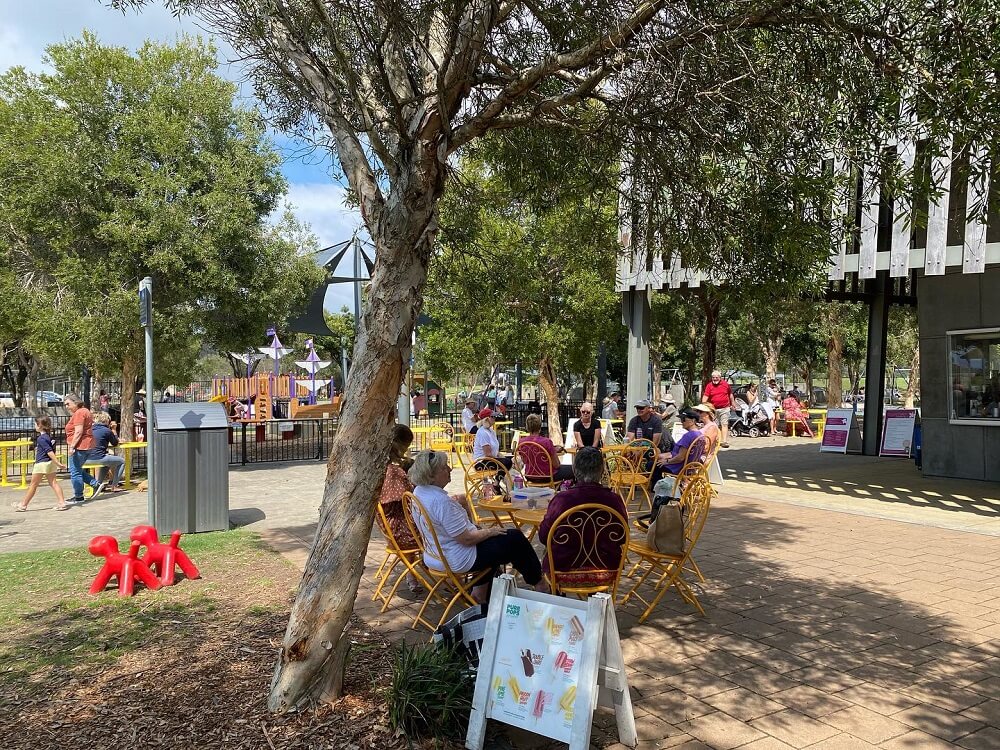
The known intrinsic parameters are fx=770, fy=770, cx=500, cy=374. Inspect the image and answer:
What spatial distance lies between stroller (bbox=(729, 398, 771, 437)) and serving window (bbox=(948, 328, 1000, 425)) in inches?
382

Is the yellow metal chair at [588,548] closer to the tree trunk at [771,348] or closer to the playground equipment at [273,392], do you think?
the playground equipment at [273,392]

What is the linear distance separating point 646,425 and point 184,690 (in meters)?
7.59

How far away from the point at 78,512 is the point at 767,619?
8.93 metres

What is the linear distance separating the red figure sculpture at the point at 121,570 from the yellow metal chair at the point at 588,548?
3.55m

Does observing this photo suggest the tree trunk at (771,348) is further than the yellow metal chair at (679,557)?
Yes

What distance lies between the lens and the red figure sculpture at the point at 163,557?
6.29m

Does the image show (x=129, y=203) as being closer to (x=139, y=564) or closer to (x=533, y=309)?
(x=533, y=309)

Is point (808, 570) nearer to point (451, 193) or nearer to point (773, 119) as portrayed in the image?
point (773, 119)

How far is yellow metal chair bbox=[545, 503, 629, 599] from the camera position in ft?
14.8

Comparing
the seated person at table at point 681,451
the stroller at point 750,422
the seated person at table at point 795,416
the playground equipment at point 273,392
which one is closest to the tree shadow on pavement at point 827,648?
the seated person at table at point 681,451

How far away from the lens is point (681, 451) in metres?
8.63

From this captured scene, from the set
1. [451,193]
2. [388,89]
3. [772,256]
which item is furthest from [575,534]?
[451,193]

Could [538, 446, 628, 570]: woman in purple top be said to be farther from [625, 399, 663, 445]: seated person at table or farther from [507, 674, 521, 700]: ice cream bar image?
[625, 399, 663, 445]: seated person at table

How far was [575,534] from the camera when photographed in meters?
4.52
